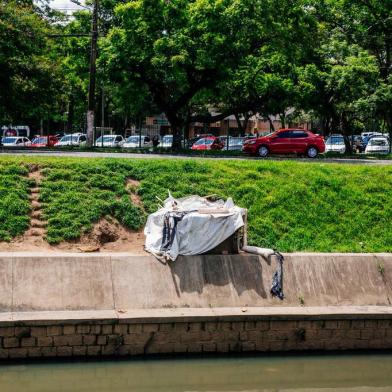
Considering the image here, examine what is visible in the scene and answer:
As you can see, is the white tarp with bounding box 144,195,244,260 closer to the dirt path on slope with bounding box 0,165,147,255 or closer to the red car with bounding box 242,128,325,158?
the dirt path on slope with bounding box 0,165,147,255

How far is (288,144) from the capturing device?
31062 millimetres

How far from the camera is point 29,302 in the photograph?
35.0 ft

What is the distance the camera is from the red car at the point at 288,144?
31.1 m

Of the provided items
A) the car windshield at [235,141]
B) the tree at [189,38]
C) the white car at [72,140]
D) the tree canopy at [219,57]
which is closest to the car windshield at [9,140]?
the white car at [72,140]

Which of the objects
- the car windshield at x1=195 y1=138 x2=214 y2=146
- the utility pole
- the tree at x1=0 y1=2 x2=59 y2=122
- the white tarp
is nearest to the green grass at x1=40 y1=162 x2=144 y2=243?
the white tarp

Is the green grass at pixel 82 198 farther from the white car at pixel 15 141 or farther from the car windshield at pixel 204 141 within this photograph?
the white car at pixel 15 141

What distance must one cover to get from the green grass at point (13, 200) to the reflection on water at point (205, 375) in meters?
3.16

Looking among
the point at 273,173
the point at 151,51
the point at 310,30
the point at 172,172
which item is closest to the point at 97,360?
the point at 172,172

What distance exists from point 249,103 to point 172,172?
20.8 meters

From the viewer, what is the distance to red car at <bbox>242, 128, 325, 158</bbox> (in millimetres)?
31062

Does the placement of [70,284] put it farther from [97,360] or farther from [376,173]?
[376,173]

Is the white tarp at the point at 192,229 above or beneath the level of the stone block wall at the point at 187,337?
above

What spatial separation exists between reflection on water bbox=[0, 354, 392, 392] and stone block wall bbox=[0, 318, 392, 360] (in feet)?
0.56

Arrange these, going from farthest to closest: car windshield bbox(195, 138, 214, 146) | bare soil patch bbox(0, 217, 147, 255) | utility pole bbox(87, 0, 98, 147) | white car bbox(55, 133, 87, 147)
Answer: white car bbox(55, 133, 87, 147), car windshield bbox(195, 138, 214, 146), utility pole bbox(87, 0, 98, 147), bare soil patch bbox(0, 217, 147, 255)
